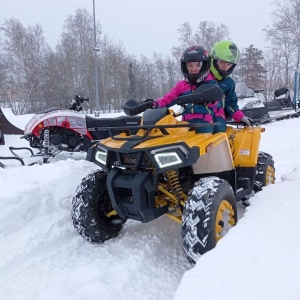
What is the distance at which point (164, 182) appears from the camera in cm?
337

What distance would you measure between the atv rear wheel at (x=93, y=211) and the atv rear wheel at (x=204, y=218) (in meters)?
0.98

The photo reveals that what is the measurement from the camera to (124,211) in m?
3.09

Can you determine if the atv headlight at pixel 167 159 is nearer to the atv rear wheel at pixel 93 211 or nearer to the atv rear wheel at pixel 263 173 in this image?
the atv rear wheel at pixel 93 211

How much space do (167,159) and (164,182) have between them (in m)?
0.58

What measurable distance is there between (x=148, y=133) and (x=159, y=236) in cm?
118

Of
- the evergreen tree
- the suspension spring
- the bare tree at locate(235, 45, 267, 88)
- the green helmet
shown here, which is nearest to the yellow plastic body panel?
the green helmet

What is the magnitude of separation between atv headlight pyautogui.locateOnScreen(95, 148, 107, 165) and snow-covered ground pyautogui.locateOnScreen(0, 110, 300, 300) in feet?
A: 2.78

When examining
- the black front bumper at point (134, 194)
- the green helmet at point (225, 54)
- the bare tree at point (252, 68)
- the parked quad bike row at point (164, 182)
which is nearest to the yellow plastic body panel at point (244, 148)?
the parked quad bike row at point (164, 182)

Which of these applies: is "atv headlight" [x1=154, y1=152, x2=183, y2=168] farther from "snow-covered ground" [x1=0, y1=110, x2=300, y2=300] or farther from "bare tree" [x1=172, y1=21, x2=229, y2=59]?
"bare tree" [x1=172, y1=21, x2=229, y2=59]

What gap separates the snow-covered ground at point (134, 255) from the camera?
203 cm

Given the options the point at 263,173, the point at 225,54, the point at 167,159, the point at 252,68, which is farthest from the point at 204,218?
the point at 252,68

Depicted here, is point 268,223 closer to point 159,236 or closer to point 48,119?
point 159,236

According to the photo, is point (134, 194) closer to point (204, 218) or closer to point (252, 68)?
point (204, 218)

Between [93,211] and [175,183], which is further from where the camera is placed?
[93,211]
